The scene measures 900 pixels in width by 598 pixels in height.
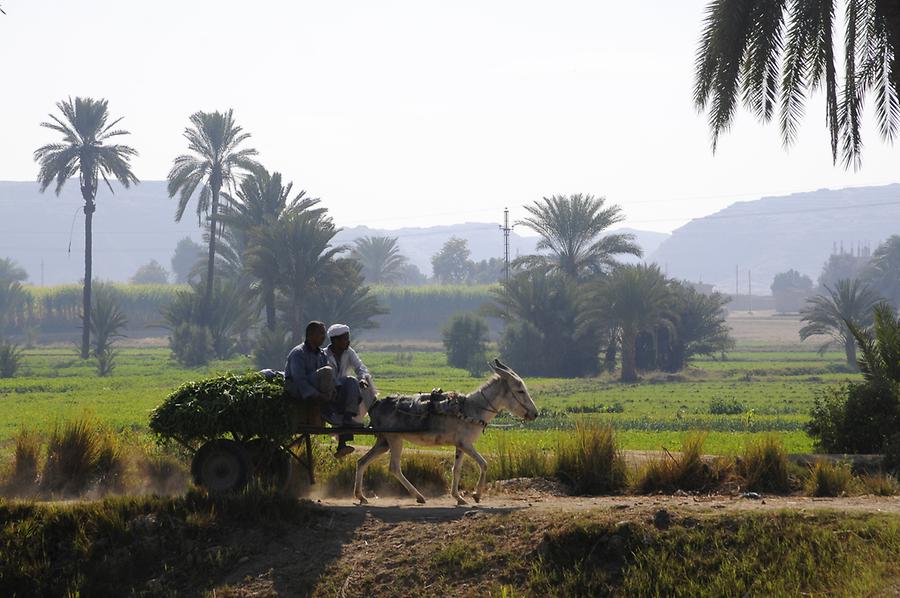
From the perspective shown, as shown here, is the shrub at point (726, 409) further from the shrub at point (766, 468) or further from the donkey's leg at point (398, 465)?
the donkey's leg at point (398, 465)

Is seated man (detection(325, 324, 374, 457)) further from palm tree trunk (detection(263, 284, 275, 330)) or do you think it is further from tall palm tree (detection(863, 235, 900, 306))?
tall palm tree (detection(863, 235, 900, 306))

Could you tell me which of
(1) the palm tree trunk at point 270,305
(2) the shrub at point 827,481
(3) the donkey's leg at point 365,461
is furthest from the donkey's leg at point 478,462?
(1) the palm tree trunk at point 270,305

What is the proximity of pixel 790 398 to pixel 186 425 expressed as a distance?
35.7m

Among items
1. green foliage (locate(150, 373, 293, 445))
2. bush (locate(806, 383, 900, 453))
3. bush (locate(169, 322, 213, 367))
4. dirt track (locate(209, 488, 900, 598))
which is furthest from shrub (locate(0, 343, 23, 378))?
dirt track (locate(209, 488, 900, 598))

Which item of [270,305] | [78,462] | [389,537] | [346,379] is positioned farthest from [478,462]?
[270,305]

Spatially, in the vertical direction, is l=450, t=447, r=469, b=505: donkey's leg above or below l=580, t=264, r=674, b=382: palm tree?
below

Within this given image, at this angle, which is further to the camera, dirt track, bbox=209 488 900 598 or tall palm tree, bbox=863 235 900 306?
tall palm tree, bbox=863 235 900 306

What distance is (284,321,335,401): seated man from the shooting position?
12562 millimetres

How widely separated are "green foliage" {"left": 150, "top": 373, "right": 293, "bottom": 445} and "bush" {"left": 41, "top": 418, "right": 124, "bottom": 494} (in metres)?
2.78

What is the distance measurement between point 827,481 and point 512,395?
4296 millimetres

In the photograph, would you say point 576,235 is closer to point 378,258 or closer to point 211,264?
point 211,264

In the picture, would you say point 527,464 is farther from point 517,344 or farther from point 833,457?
point 517,344

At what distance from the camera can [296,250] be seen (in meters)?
59.5

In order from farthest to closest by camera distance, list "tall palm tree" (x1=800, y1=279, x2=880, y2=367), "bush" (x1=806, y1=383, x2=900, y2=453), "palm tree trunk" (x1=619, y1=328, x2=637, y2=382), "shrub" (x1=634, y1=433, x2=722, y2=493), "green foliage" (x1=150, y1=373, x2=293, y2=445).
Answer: "tall palm tree" (x1=800, y1=279, x2=880, y2=367) → "palm tree trunk" (x1=619, y1=328, x2=637, y2=382) → "bush" (x1=806, y1=383, x2=900, y2=453) → "shrub" (x1=634, y1=433, x2=722, y2=493) → "green foliage" (x1=150, y1=373, x2=293, y2=445)
